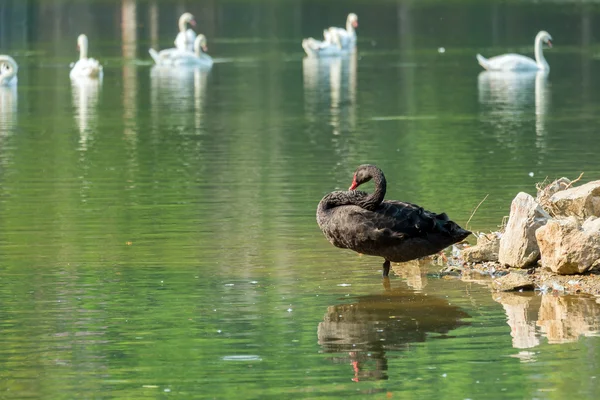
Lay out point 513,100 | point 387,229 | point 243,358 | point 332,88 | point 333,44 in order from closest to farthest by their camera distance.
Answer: point 243,358, point 387,229, point 513,100, point 332,88, point 333,44

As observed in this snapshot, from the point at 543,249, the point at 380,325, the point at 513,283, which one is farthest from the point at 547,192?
the point at 380,325

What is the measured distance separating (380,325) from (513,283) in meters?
1.76

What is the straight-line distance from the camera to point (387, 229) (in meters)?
13.7

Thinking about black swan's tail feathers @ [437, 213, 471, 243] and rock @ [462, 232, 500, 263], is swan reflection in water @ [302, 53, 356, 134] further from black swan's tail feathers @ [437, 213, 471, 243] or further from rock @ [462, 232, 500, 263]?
black swan's tail feathers @ [437, 213, 471, 243]

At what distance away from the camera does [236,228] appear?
1725 centimetres

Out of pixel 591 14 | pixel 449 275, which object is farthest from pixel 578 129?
pixel 591 14

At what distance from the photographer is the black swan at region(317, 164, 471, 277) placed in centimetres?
1370

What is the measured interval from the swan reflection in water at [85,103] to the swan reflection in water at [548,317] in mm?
15383

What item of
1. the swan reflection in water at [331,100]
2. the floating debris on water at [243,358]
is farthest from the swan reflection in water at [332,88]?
the floating debris on water at [243,358]

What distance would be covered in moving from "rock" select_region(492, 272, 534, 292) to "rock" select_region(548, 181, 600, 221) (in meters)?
1.65

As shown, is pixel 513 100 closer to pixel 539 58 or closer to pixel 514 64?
pixel 514 64

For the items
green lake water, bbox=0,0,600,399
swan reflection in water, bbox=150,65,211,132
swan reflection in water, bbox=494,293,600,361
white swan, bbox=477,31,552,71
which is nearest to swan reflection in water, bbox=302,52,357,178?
green lake water, bbox=0,0,600,399

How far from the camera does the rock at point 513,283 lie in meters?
13.4

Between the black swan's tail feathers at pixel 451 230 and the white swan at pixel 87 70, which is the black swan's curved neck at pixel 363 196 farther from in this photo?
the white swan at pixel 87 70
